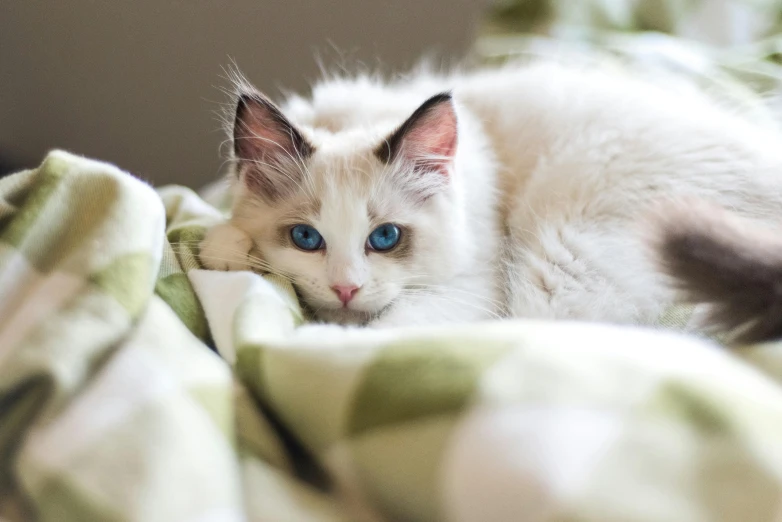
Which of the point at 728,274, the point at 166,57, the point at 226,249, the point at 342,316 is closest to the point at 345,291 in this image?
the point at 342,316

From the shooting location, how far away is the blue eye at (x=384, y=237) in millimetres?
1054

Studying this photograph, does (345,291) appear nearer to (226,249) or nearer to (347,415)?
(226,249)

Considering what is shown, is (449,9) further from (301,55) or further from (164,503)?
(164,503)

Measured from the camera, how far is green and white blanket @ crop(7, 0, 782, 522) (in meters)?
0.52

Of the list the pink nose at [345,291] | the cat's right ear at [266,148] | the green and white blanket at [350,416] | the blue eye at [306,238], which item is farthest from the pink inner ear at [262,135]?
the green and white blanket at [350,416]

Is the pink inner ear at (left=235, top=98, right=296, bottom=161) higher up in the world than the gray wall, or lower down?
higher up

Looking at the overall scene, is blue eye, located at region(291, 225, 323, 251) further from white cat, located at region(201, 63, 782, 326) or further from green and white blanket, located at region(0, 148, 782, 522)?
green and white blanket, located at region(0, 148, 782, 522)

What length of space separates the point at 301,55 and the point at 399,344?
1992 mm

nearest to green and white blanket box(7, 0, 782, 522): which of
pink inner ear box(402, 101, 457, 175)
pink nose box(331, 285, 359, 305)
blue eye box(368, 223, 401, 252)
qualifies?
pink nose box(331, 285, 359, 305)

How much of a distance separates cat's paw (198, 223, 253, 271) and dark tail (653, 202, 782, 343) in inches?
24.6

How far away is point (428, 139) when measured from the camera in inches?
43.3

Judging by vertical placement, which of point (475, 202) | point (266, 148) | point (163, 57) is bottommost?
point (163, 57)

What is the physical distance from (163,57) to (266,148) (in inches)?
63.4

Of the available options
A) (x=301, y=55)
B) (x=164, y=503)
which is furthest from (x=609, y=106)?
(x=301, y=55)
